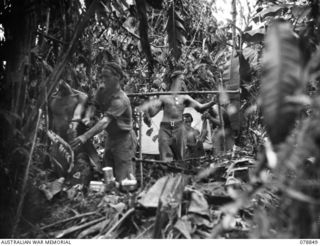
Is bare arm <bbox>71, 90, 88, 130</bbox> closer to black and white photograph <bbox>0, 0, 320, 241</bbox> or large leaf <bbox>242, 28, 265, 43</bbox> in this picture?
black and white photograph <bbox>0, 0, 320, 241</bbox>

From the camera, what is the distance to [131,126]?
9.01 feet

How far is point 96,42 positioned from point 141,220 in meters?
1.63

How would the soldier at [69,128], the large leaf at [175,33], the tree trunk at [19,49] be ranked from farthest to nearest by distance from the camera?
the large leaf at [175,33] < the soldier at [69,128] < the tree trunk at [19,49]

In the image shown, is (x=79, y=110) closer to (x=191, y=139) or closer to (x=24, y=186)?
(x=24, y=186)

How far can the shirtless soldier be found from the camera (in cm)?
270

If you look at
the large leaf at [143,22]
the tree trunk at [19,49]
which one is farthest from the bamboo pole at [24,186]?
the large leaf at [143,22]

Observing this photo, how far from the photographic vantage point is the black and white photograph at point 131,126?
190 centimetres

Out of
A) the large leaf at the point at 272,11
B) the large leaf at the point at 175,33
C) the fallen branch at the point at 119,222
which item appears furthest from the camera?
the large leaf at the point at 272,11

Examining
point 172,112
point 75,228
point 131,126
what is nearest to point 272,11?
point 172,112

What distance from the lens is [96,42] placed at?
3035 millimetres

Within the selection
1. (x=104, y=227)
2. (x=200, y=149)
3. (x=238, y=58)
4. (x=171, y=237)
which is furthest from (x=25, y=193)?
(x=238, y=58)

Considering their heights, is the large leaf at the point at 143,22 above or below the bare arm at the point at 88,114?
above

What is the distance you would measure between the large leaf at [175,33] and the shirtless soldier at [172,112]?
214mm

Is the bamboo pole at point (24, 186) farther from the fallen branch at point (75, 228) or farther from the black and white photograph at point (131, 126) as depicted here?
the fallen branch at point (75, 228)
